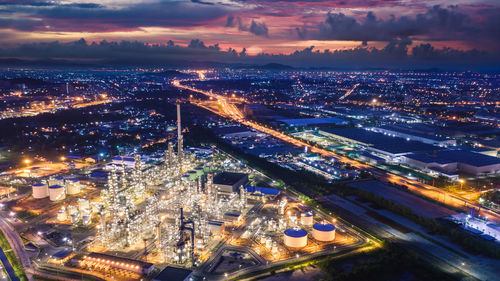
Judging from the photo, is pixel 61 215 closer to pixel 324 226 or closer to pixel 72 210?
pixel 72 210

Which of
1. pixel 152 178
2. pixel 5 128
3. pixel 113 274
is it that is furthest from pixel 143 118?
pixel 113 274

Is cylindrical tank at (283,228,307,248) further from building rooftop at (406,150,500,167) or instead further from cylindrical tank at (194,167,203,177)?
building rooftop at (406,150,500,167)

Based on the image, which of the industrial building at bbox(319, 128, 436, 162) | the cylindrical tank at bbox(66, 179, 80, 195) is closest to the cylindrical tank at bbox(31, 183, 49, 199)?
the cylindrical tank at bbox(66, 179, 80, 195)

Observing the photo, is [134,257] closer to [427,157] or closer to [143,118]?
[427,157]

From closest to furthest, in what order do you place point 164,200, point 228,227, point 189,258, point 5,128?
point 189,258 → point 228,227 → point 164,200 → point 5,128

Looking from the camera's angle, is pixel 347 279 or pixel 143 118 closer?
pixel 347 279

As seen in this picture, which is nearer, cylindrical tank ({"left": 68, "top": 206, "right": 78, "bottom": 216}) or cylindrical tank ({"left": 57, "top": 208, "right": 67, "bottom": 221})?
cylindrical tank ({"left": 68, "top": 206, "right": 78, "bottom": 216})

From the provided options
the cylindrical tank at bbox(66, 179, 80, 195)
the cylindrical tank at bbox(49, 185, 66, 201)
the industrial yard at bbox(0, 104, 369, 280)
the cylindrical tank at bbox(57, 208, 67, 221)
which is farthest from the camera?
the cylindrical tank at bbox(66, 179, 80, 195)
